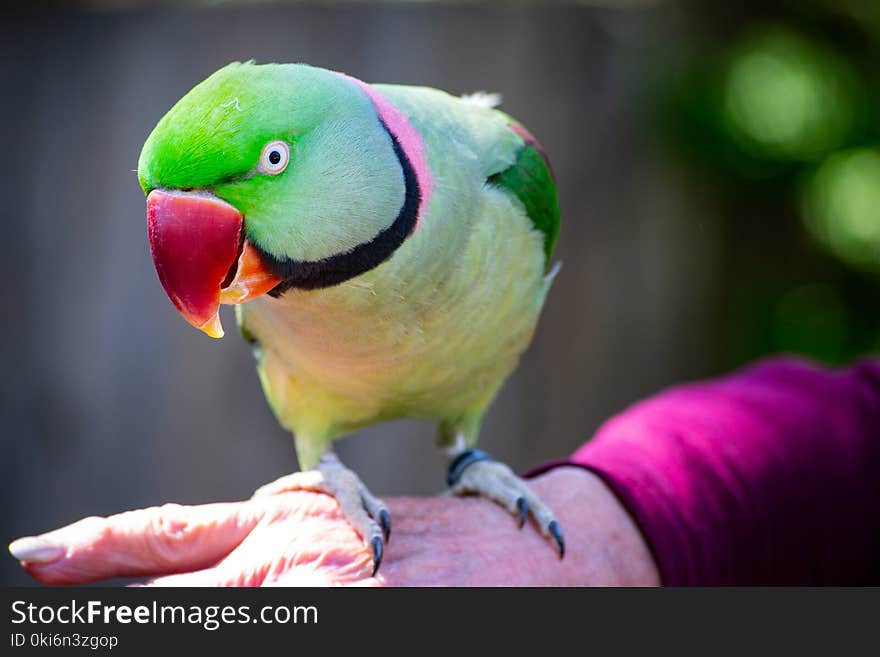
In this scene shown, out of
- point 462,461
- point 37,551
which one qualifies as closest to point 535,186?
point 462,461

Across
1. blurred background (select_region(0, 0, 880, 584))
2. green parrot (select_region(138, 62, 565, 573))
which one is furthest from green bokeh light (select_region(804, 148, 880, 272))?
green parrot (select_region(138, 62, 565, 573))

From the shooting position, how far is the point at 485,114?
140 centimetres

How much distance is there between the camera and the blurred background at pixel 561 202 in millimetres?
2787

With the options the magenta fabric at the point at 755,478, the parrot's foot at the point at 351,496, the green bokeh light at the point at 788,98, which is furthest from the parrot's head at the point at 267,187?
the green bokeh light at the point at 788,98

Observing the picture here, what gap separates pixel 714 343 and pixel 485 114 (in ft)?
6.96

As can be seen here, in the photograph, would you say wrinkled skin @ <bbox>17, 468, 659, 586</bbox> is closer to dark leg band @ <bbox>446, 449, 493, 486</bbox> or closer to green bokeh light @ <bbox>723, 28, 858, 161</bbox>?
dark leg band @ <bbox>446, 449, 493, 486</bbox>

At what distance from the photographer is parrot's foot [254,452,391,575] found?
1.31 m

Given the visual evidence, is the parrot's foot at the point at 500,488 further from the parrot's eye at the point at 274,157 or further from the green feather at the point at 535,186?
the parrot's eye at the point at 274,157

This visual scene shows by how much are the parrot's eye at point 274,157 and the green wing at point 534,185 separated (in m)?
0.42

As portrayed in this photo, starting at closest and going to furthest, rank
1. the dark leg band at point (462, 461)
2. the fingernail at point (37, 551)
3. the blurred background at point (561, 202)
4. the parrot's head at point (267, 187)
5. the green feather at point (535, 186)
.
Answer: the parrot's head at point (267, 187), the fingernail at point (37, 551), the green feather at point (535, 186), the dark leg band at point (462, 461), the blurred background at point (561, 202)

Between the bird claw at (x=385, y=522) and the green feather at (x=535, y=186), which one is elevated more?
the green feather at (x=535, y=186)

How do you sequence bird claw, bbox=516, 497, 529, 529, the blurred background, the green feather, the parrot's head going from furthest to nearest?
the blurred background
bird claw, bbox=516, 497, 529, 529
the green feather
the parrot's head

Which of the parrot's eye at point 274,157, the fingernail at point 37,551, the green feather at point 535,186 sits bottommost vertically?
the fingernail at point 37,551

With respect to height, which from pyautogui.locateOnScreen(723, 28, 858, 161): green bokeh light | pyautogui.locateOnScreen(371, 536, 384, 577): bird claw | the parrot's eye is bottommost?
pyautogui.locateOnScreen(371, 536, 384, 577): bird claw
